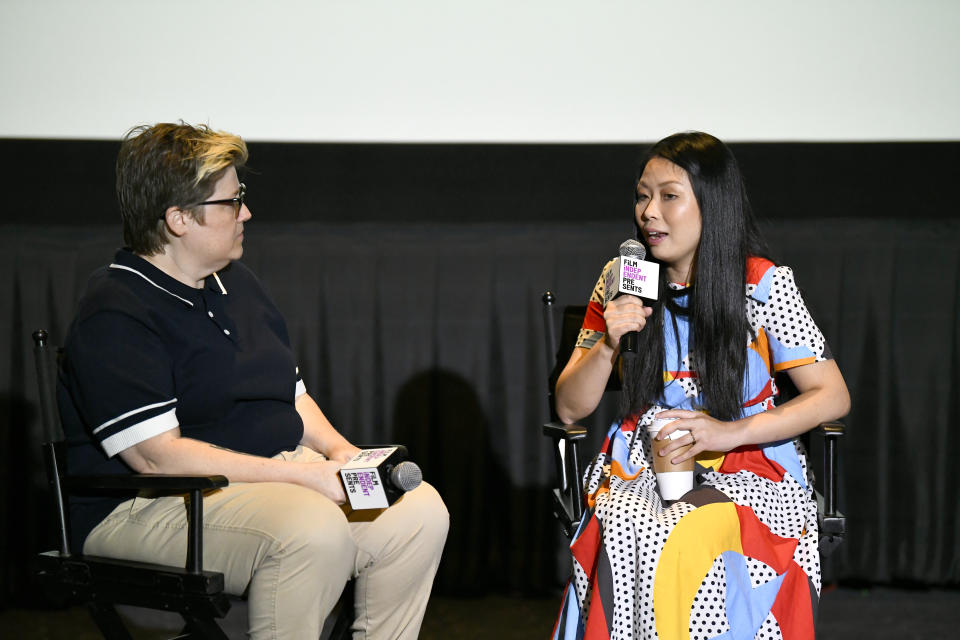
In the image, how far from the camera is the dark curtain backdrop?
2.92 m

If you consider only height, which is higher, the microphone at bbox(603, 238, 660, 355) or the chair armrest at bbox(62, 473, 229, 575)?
the microphone at bbox(603, 238, 660, 355)

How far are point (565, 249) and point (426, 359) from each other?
0.58 meters

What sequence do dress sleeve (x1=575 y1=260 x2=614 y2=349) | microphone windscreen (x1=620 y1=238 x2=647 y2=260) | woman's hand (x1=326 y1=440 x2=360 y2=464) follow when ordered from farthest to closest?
dress sleeve (x1=575 y1=260 x2=614 y2=349) → woman's hand (x1=326 y1=440 x2=360 y2=464) → microphone windscreen (x1=620 y1=238 x2=647 y2=260)

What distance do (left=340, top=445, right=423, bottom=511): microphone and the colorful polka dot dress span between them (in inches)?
14.9

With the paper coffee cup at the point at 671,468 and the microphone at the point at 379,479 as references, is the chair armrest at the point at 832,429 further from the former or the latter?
the microphone at the point at 379,479

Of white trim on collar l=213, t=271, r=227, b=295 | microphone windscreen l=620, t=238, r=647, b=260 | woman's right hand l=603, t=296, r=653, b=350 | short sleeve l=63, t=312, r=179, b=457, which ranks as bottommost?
short sleeve l=63, t=312, r=179, b=457

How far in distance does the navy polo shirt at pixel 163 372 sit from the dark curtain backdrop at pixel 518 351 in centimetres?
103

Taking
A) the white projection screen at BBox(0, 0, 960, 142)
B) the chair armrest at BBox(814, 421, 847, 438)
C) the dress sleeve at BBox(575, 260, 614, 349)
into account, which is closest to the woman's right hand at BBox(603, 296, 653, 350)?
the dress sleeve at BBox(575, 260, 614, 349)

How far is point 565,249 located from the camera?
2.94 m

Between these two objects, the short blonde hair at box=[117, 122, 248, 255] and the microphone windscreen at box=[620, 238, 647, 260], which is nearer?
the short blonde hair at box=[117, 122, 248, 255]

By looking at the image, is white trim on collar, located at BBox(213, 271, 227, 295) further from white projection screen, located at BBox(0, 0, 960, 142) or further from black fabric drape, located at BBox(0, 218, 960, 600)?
white projection screen, located at BBox(0, 0, 960, 142)

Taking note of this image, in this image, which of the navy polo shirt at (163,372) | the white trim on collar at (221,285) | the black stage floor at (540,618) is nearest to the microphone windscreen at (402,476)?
the navy polo shirt at (163,372)

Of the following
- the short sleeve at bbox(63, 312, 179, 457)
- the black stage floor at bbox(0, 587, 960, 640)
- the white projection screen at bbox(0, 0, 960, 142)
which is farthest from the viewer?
the white projection screen at bbox(0, 0, 960, 142)

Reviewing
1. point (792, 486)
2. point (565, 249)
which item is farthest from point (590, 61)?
point (792, 486)
